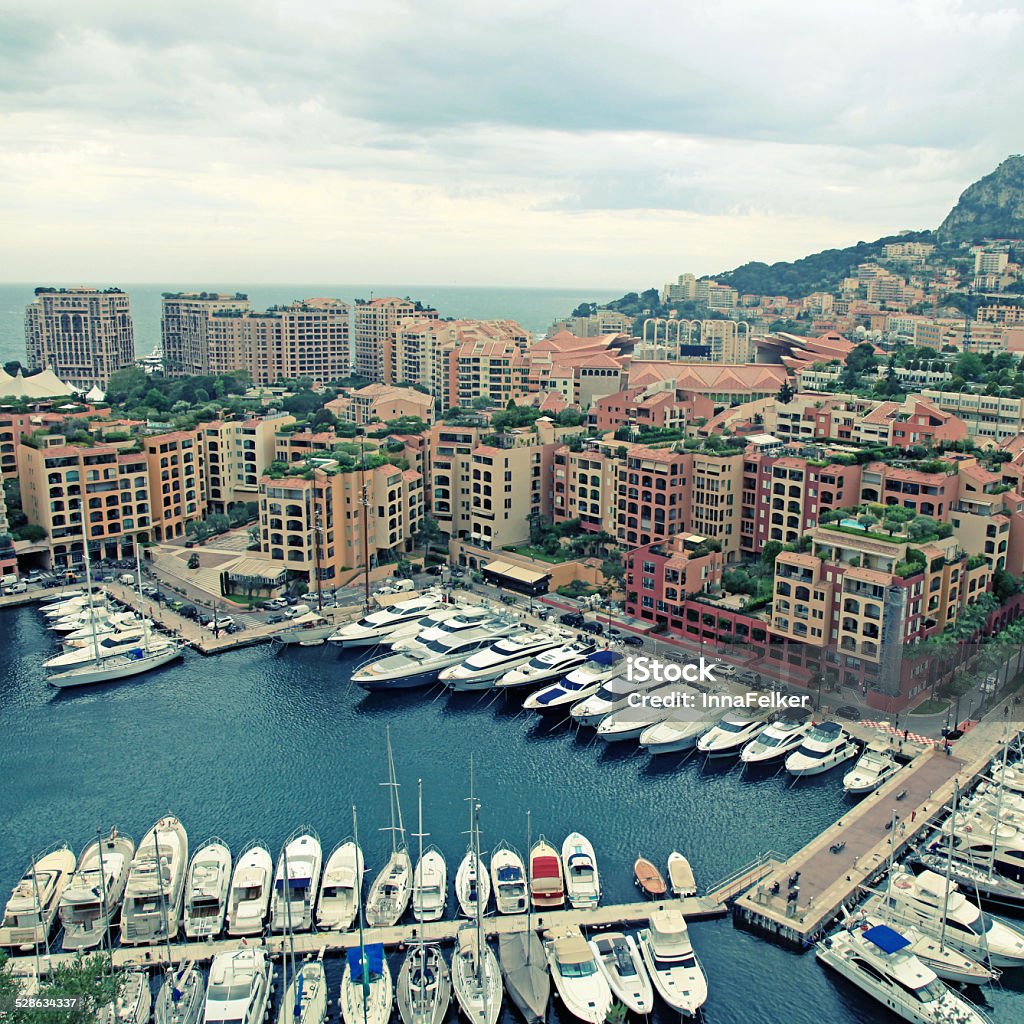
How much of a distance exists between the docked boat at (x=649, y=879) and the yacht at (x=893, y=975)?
5.27 m

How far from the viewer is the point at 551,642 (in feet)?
178

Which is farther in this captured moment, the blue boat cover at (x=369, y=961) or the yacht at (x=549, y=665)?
Answer: the yacht at (x=549, y=665)

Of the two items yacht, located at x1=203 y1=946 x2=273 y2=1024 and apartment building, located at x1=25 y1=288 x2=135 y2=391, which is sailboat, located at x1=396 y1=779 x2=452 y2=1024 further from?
apartment building, located at x1=25 y1=288 x2=135 y2=391

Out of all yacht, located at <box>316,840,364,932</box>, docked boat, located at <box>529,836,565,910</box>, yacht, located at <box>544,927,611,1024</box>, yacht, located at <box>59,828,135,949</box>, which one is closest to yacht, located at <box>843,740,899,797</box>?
docked boat, located at <box>529,836,565,910</box>

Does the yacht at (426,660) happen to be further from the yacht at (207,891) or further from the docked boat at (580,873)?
the docked boat at (580,873)

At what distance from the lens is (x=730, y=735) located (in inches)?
1757

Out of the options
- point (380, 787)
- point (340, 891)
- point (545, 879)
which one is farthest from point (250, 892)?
point (545, 879)

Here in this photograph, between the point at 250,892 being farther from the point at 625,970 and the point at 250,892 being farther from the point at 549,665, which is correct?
the point at 549,665

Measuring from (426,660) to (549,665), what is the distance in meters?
6.20

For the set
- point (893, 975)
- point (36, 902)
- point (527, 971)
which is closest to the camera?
point (893, 975)

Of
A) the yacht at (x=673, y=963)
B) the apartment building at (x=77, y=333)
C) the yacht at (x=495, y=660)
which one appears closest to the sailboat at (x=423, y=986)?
the yacht at (x=673, y=963)

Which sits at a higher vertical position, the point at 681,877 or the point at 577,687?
the point at 577,687

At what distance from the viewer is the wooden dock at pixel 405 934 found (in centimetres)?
3114

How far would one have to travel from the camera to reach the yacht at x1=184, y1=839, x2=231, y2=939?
32375 mm
